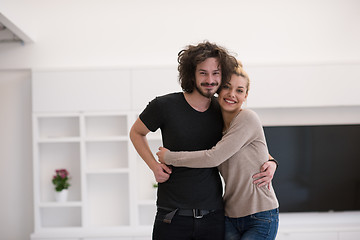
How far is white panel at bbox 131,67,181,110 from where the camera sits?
396 centimetres

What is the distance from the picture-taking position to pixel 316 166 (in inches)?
165

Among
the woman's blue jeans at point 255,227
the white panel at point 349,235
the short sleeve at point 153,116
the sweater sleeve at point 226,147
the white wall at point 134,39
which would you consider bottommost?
the white panel at point 349,235

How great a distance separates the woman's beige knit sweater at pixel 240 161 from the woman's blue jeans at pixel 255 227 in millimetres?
28

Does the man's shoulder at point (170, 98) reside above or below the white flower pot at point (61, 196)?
above

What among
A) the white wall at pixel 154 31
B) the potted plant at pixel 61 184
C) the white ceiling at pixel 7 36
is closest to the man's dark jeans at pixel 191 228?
the potted plant at pixel 61 184

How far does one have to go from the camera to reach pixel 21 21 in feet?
12.2

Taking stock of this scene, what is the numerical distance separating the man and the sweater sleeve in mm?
66

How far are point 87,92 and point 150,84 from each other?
2.00 ft

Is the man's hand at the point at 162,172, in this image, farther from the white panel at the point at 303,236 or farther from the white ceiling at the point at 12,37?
the white ceiling at the point at 12,37

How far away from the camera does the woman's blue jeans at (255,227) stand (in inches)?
74.2

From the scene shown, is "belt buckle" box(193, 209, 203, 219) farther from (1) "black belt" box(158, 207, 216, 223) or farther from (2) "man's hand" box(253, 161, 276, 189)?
(2) "man's hand" box(253, 161, 276, 189)

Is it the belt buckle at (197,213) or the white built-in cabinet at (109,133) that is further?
the white built-in cabinet at (109,133)

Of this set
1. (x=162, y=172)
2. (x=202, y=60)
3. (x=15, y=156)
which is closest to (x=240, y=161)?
(x=162, y=172)

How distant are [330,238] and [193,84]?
2759mm
